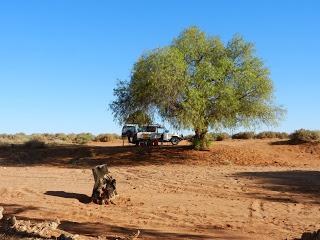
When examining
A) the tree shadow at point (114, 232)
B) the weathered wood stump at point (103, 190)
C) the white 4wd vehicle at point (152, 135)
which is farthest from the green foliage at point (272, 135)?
the tree shadow at point (114, 232)

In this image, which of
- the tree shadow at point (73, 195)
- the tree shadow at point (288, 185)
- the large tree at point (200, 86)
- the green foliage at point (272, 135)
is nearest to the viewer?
the tree shadow at point (73, 195)

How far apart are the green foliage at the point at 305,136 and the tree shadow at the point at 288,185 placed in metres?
14.9

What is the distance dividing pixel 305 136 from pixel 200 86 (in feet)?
35.9

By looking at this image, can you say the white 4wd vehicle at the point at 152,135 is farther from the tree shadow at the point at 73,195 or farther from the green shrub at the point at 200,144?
the tree shadow at the point at 73,195

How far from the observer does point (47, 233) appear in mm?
11508

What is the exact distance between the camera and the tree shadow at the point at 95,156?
31984mm

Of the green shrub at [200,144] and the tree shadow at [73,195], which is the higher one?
the green shrub at [200,144]

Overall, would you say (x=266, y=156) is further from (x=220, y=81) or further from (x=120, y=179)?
(x=120, y=179)

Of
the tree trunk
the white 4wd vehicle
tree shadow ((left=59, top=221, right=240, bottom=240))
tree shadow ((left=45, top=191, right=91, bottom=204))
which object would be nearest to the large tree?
the tree trunk

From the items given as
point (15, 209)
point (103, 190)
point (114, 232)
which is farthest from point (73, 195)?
point (114, 232)

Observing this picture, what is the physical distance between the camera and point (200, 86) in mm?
32250

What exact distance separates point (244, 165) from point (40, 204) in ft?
51.1

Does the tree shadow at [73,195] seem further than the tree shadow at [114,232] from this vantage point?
Yes

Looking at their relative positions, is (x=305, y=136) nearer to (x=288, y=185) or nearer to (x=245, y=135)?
(x=245, y=135)
